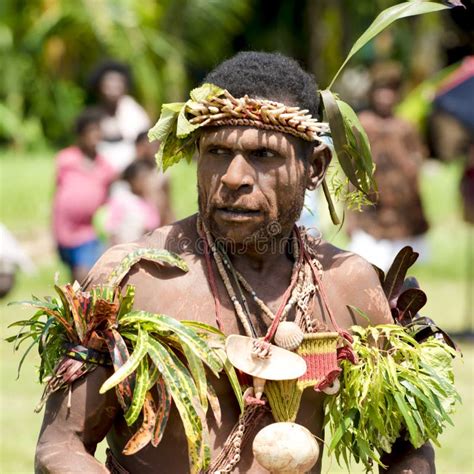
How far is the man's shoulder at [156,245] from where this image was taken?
3781 millimetres

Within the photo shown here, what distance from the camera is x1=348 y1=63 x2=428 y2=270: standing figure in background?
11180mm

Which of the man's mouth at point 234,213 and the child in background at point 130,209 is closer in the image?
the man's mouth at point 234,213

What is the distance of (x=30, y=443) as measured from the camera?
7777mm

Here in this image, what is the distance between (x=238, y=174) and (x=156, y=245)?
37 cm

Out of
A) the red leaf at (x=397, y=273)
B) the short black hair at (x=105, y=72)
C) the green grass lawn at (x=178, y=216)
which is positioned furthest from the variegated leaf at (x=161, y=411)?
the short black hair at (x=105, y=72)

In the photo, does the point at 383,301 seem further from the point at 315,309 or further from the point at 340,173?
the point at 340,173

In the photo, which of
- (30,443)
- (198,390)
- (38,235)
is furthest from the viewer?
(38,235)

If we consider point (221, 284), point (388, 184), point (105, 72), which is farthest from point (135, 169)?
point (221, 284)

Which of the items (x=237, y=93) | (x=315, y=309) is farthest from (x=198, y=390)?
(x=237, y=93)

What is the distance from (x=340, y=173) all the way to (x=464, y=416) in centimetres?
466

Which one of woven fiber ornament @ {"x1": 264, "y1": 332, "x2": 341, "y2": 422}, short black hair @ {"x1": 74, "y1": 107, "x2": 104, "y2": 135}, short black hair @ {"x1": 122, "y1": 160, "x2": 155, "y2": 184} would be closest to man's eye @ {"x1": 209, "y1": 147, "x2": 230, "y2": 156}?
woven fiber ornament @ {"x1": 264, "y1": 332, "x2": 341, "y2": 422}

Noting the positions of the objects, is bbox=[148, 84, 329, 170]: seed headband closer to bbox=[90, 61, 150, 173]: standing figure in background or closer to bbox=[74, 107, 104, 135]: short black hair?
bbox=[74, 107, 104, 135]: short black hair

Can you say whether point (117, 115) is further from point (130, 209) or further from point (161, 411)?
point (161, 411)

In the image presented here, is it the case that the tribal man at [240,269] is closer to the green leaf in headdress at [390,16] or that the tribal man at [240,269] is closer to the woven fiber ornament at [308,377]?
the woven fiber ornament at [308,377]
